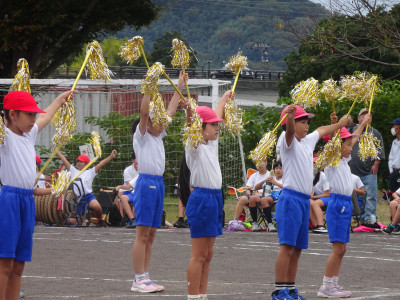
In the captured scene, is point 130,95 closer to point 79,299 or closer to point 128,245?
point 128,245

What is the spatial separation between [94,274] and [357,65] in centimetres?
2958

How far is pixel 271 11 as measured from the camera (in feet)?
599

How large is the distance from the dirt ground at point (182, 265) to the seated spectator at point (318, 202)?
1.71 feet

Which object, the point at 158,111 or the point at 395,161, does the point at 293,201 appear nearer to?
the point at 158,111

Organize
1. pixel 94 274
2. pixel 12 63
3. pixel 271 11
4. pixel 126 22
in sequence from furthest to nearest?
pixel 271 11, pixel 126 22, pixel 12 63, pixel 94 274

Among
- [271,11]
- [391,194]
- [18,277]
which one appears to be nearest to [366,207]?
[391,194]

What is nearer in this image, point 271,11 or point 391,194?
point 391,194

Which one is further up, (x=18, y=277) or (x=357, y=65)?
(x=357, y=65)

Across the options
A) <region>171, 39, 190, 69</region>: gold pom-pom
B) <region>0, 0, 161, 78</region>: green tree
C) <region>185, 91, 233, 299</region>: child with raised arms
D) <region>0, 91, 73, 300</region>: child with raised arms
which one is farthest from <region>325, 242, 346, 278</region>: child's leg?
<region>0, 0, 161, 78</region>: green tree

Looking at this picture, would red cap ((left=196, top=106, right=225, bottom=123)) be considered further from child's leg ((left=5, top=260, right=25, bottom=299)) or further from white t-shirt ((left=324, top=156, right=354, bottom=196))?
child's leg ((left=5, top=260, right=25, bottom=299))

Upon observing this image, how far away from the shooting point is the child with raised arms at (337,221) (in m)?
9.66

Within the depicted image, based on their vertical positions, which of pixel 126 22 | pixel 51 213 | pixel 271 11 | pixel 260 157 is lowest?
pixel 51 213

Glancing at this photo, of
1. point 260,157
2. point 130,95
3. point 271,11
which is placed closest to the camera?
point 260,157

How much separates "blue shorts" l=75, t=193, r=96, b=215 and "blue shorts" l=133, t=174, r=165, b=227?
8.61 metres
